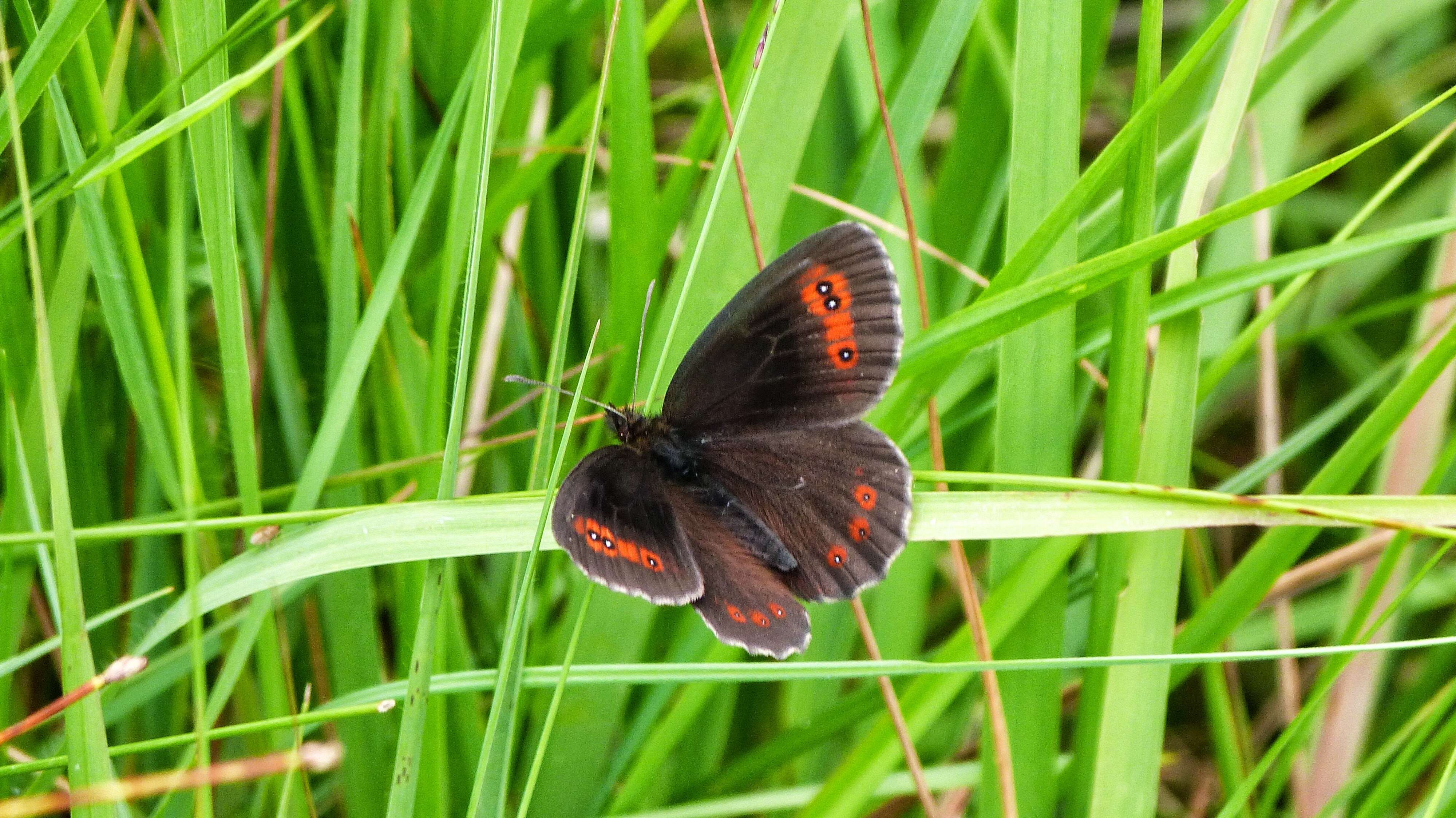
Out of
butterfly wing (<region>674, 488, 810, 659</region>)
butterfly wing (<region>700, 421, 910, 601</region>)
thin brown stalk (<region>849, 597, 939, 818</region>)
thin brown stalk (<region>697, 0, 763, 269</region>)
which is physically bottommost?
thin brown stalk (<region>849, 597, 939, 818</region>)

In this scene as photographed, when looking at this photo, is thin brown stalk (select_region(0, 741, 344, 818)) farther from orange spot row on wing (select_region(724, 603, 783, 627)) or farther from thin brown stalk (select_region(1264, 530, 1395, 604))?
thin brown stalk (select_region(1264, 530, 1395, 604))

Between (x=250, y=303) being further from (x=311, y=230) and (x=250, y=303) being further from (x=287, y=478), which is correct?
(x=287, y=478)

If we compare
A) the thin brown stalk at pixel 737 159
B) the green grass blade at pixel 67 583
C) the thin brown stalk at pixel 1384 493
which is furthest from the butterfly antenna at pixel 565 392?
the thin brown stalk at pixel 1384 493

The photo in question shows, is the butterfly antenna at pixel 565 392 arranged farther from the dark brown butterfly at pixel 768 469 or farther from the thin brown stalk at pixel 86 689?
the thin brown stalk at pixel 86 689

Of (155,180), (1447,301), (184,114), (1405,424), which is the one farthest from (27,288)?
(1447,301)

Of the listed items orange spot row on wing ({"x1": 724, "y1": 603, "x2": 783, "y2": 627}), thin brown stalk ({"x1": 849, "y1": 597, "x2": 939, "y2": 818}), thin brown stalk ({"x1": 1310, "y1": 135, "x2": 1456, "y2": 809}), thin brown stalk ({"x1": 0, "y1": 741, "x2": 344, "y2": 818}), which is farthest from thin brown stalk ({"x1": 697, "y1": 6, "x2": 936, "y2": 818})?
thin brown stalk ({"x1": 1310, "y1": 135, "x2": 1456, "y2": 809})

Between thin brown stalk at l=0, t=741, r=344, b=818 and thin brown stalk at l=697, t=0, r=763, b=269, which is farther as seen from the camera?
thin brown stalk at l=697, t=0, r=763, b=269

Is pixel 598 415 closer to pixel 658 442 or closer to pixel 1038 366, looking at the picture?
pixel 658 442
